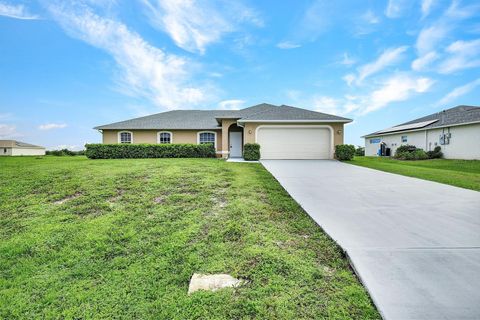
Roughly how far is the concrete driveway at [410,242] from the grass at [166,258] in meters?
0.25

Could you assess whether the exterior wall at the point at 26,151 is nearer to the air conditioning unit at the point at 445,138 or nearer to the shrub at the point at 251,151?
the shrub at the point at 251,151

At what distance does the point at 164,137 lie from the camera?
65.3 ft

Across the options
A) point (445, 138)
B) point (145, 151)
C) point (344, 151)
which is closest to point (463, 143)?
point (445, 138)

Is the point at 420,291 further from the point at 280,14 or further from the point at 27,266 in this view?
the point at 280,14

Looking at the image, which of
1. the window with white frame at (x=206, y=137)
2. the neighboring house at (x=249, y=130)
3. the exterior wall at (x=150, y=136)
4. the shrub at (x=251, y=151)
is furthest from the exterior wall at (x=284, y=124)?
the window with white frame at (x=206, y=137)

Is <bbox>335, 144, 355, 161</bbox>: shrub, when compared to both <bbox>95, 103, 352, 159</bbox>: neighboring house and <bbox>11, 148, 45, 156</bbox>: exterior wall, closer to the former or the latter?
<bbox>95, 103, 352, 159</bbox>: neighboring house

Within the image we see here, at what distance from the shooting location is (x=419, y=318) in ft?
6.42

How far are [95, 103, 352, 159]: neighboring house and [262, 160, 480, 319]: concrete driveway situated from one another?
9277 mm

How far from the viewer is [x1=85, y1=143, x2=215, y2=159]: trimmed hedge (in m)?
16.7

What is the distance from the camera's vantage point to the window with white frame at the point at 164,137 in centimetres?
1984

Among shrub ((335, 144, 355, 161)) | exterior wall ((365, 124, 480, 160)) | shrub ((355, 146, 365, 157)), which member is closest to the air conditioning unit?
exterior wall ((365, 124, 480, 160))

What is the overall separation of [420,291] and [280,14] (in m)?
13.5

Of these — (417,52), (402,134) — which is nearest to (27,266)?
(417,52)

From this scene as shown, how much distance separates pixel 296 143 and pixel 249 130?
3363 millimetres
